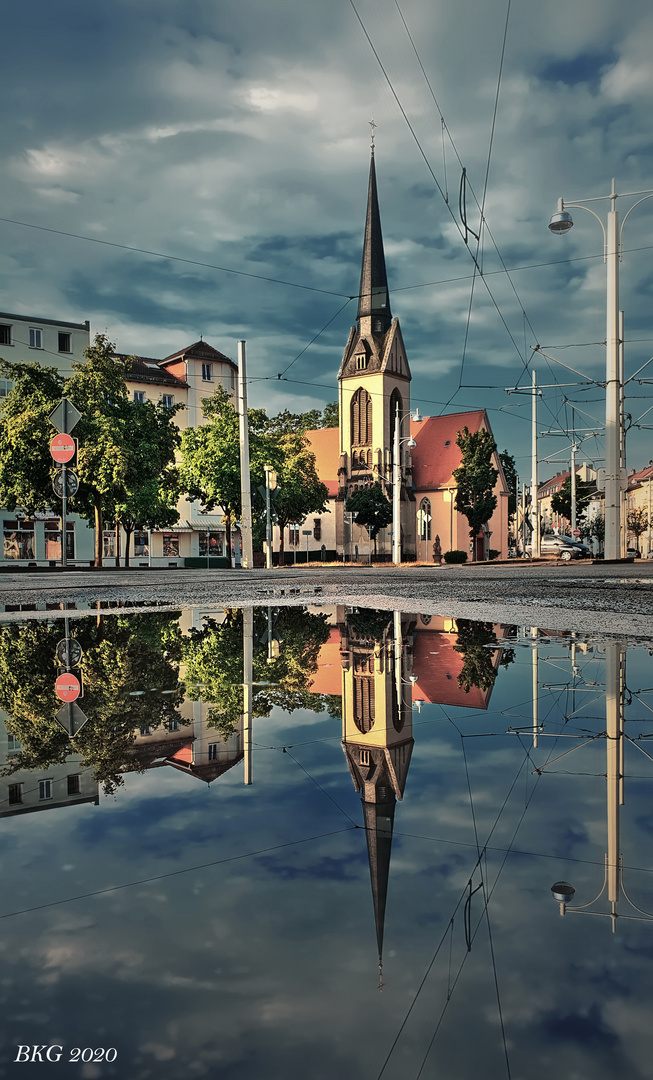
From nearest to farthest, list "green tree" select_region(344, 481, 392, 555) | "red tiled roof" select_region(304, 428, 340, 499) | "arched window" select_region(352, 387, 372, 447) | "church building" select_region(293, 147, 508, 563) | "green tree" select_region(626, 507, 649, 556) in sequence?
1. "green tree" select_region(344, 481, 392, 555)
2. "church building" select_region(293, 147, 508, 563)
3. "arched window" select_region(352, 387, 372, 447)
4. "red tiled roof" select_region(304, 428, 340, 499)
5. "green tree" select_region(626, 507, 649, 556)

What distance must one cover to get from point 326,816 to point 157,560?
65.1 m

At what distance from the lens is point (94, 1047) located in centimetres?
98

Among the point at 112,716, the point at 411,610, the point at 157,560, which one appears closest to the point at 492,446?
the point at 157,560

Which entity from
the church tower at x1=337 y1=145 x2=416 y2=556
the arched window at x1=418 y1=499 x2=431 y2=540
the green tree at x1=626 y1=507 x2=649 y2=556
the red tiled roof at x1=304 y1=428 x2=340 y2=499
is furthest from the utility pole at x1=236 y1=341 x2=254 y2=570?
the green tree at x1=626 y1=507 x2=649 y2=556

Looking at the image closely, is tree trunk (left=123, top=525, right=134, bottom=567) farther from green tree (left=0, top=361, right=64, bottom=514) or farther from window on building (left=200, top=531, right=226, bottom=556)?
window on building (left=200, top=531, right=226, bottom=556)

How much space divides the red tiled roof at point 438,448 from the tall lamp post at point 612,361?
48273 mm

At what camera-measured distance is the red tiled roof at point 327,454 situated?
82375 millimetres

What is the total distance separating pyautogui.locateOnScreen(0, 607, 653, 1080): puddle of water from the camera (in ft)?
3.24

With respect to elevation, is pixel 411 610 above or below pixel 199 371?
below

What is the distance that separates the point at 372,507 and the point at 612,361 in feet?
121

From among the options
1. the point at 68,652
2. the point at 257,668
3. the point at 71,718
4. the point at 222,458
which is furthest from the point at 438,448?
the point at 71,718

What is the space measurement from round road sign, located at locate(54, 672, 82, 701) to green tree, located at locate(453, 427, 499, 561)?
5957cm

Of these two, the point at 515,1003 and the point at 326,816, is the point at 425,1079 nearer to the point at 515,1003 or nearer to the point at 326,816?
the point at 515,1003

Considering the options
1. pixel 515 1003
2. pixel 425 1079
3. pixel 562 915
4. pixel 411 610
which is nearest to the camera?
pixel 425 1079
